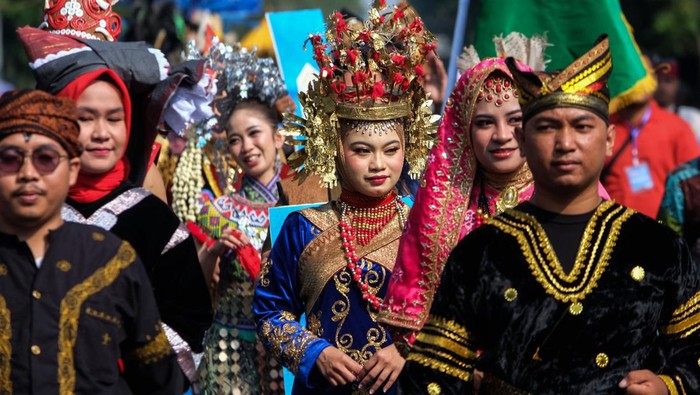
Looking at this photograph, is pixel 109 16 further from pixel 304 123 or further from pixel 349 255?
pixel 349 255

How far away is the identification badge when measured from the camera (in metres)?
12.7

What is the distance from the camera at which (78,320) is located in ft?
16.6

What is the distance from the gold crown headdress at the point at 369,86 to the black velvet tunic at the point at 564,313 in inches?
71.8

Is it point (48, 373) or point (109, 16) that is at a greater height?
point (109, 16)

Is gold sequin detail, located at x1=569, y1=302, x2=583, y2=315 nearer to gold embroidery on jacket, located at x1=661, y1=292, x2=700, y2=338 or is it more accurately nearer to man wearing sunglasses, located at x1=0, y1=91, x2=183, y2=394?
gold embroidery on jacket, located at x1=661, y1=292, x2=700, y2=338

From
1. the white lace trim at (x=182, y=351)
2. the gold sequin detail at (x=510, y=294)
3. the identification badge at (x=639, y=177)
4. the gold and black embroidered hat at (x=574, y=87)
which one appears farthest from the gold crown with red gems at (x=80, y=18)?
the identification badge at (x=639, y=177)

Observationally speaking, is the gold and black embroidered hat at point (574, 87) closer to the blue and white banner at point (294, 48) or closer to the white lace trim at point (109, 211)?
the white lace trim at point (109, 211)

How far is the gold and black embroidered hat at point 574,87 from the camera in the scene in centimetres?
503

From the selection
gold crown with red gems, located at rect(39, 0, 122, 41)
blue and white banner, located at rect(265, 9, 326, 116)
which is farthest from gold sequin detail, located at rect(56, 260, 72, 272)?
blue and white banner, located at rect(265, 9, 326, 116)

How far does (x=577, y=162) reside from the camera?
497 centimetres

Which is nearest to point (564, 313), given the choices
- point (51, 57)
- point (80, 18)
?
point (51, 57)

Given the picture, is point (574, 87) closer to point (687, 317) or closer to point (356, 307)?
point (687, 317)

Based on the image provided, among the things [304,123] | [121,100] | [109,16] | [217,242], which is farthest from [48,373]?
[217,242]

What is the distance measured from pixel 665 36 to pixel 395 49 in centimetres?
2413
